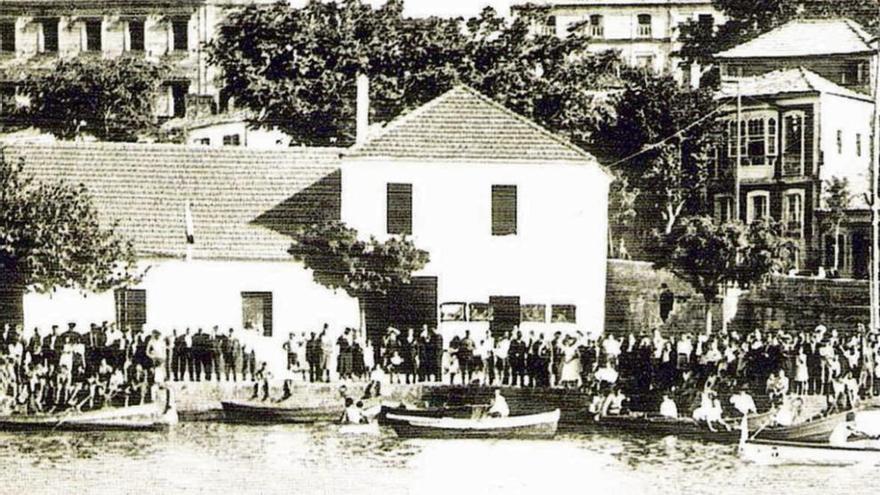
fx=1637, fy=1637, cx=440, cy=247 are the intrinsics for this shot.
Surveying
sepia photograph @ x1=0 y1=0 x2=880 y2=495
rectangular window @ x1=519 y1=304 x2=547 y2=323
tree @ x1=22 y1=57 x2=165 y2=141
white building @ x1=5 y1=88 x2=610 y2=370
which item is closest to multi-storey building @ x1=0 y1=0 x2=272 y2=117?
tree @ x1=22 y1=57 x2=165 y2=141

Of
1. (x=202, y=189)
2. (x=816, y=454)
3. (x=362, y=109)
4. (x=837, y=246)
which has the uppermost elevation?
(x=362, y=109)

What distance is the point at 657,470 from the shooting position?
17.4 metres

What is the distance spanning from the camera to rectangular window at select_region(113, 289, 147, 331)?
21.3 meters

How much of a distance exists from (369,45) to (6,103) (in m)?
8.83

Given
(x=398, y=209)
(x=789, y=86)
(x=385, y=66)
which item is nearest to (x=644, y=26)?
(x=789, y=86)

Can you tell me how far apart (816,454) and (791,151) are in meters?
13.4

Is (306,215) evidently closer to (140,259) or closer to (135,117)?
(140,259)

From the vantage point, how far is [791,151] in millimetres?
29719

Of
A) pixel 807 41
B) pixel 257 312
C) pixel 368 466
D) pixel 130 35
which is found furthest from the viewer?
pixel 130 35

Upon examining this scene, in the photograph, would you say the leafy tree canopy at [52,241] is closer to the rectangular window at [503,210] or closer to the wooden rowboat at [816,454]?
the rectangular window at [503,210]

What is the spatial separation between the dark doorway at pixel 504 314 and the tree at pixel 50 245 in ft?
15.6

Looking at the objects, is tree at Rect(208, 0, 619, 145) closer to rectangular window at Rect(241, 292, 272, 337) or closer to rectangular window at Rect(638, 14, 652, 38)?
rectangular window at Rect(241, 292, 272, 337)

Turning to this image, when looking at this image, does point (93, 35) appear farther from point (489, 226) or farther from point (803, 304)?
point (803, 304)

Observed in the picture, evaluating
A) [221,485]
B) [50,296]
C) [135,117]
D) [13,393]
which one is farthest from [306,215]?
[135,117]
